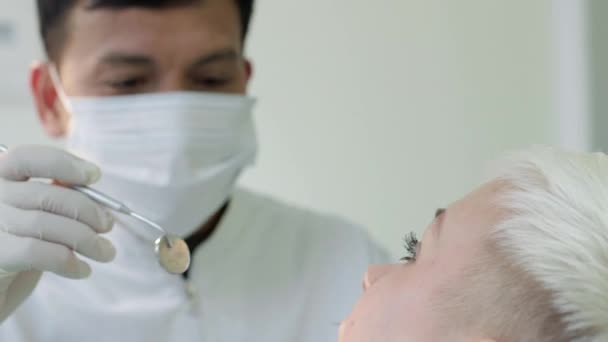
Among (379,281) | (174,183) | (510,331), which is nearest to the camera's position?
(510,331)

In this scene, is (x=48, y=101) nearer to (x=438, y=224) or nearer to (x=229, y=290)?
(x=229, y=290)

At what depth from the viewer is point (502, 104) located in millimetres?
1685

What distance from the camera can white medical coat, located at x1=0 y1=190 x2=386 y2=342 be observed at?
110 centimetres

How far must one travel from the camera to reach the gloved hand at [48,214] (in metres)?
0.84

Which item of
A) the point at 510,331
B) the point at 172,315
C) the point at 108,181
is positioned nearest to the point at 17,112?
the point at 108,181

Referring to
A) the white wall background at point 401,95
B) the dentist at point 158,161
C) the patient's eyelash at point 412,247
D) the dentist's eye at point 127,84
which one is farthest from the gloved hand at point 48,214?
the white wall background at point 401,95

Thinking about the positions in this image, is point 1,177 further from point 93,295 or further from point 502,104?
point 502,104

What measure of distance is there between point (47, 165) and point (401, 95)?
40.7 inches

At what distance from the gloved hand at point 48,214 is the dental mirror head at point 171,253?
84mm

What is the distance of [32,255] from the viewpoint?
831 mm

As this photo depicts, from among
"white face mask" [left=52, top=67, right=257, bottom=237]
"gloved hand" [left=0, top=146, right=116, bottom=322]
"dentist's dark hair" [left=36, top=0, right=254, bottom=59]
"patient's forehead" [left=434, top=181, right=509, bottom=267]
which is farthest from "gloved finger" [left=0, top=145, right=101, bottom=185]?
"patient's forehead" [left=434, top=181, right=509, bottom=267]

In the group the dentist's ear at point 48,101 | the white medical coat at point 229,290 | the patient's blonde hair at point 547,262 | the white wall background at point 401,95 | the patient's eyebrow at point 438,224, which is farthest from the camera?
the white wall background at point 401,95

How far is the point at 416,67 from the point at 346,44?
190 mm

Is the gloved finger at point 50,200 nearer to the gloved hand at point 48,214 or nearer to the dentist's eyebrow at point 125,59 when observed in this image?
the gloved hand at point 48,214
